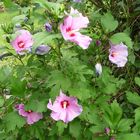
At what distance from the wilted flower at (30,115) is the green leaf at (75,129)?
147 millimetres

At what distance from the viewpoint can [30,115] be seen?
2.08 metres

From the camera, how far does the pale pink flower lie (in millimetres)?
1934

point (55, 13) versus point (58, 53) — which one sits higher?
point (55, 13)

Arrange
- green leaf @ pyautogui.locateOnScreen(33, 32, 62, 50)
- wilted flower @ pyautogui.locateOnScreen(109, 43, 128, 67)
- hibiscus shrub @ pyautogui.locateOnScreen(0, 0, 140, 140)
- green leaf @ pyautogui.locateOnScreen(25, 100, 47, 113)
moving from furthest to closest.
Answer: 1. wilted flower @ pyautogui.locateOnScreen(109, 43, 128, 67)
2. green leaf @ pyautogui.locateOnScreen(25, 100, 47, 113)
3. hibiscus shrub @ pyautogui.locateOnScreen(0, 0, 140, 140)
4. green leaf @ pyautogui.locateOnScreen(33, 32, 62, 50)

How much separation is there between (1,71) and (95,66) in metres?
0.43

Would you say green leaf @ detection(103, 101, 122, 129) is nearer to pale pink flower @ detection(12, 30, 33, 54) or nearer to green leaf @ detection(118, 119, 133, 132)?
A: green leaf @ detection(118, 119, 133, 132)

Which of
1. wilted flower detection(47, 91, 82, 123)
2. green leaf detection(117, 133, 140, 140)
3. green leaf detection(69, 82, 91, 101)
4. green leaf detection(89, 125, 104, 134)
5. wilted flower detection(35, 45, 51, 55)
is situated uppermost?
wilted flower detection(35, 45, 51, 55)

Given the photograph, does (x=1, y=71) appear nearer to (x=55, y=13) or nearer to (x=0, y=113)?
(x=0, y=113)

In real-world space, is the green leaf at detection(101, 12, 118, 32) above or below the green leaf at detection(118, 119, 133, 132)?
above

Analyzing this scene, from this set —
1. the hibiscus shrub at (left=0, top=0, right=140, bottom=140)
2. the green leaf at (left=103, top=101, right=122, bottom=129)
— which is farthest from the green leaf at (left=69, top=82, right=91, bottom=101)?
the green leaf at (left=103, top=101, right=122, bottom=129)

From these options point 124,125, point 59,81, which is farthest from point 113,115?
point 59,81

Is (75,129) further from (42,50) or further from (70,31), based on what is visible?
(70,31)

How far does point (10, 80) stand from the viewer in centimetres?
209

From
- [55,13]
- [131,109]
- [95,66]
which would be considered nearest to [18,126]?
[95,66]
